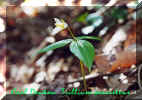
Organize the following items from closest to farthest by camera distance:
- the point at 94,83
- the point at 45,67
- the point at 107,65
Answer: the point at 94,83 → the point at 107,65 → the point at 45,67

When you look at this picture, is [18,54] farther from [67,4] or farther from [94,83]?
[94,83]

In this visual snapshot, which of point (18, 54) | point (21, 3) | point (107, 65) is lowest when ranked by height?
point (107, 65)

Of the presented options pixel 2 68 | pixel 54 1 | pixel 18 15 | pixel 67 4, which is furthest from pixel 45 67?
pixel 18 15

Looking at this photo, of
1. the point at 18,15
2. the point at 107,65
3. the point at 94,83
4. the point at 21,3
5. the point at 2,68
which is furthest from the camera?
the point at 18,15

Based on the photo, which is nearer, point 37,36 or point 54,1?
point 54,1

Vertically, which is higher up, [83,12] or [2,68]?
[83,12]

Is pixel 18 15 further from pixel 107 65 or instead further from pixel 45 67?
pixel 107 65
